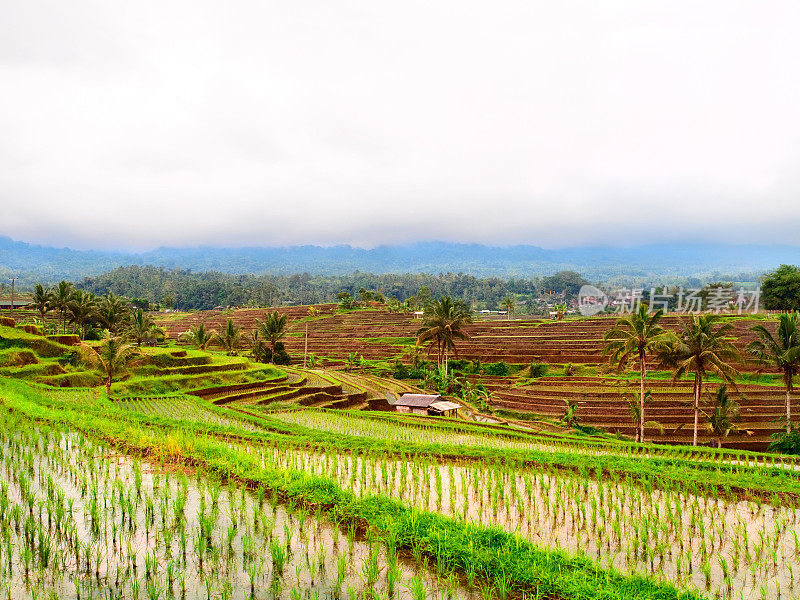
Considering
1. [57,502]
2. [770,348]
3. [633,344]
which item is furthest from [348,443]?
[770,348]

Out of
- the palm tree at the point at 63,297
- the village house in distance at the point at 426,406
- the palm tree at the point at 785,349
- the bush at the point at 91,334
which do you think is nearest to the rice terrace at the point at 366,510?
the palm tree at the point at 785,349

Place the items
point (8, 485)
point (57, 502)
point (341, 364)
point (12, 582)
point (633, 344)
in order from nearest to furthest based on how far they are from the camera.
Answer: point (12, 582)
point (57, 502)
point (8, 485)
point (633, 344)
point (341, 364)

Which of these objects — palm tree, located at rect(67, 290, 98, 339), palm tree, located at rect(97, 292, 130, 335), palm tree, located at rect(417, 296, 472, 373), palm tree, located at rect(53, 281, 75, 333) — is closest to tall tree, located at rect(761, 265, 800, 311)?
palm tree, located at rect(417, 296, 472, 373)

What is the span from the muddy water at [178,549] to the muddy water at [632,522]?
Result: 202cm

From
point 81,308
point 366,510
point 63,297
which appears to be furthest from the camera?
point 81,308

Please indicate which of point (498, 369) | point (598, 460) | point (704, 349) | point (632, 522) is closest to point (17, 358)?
point (598, 460)

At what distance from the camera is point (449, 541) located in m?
5.93

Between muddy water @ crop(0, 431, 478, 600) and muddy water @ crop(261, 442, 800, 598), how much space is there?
2020 mm

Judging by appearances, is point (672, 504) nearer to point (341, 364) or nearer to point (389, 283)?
point (341, 364)

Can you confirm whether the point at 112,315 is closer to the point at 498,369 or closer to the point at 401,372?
the point at 401,372

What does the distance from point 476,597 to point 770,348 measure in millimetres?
24304

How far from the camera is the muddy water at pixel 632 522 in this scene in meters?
6.01

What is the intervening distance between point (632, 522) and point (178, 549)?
6182mm

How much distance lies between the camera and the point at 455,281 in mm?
174125
